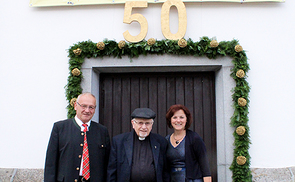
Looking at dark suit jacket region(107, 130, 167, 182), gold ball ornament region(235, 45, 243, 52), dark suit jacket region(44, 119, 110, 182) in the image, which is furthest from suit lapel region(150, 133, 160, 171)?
gold ball ornament region(235, 45, 243, 52)

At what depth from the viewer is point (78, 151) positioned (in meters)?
2.84

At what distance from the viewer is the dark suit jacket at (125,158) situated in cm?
279

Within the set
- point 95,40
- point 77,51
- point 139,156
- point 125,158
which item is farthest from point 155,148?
point 95,40

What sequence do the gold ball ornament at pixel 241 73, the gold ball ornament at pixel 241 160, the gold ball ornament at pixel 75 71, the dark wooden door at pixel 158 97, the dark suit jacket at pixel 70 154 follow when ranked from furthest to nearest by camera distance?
the dark wooden door at pixel 158 97 → the gold ball ornament at pixel 75 71 → the gold ball ornament at pixel 241 73 → the gold ball ornament at pixel 241 160 → the dark suit jacket at pixel 70 154

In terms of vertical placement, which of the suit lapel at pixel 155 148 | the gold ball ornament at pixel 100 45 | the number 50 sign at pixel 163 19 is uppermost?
the number 50 sign at pixel 163 19

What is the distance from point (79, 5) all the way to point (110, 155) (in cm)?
238

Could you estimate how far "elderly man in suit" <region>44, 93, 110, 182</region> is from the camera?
2.78m

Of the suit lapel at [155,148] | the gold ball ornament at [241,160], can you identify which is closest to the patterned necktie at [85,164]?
the suit lapel at [155,148]

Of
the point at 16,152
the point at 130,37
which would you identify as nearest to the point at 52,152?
the point at 16,152

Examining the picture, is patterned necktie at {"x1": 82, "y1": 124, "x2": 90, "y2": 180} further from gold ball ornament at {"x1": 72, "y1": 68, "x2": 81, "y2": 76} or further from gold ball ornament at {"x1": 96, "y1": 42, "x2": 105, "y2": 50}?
gold ball ornament at {"x1": 96, "y1": 42, "x2": 105, "y2": 50}

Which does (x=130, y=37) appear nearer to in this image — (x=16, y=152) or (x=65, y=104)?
(x=65, y=104)

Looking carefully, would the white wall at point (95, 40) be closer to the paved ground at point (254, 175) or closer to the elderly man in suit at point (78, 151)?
the paved ground at point (254, 175)

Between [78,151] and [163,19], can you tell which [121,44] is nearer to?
[163,19]

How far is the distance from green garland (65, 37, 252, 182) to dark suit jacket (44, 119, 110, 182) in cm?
94
